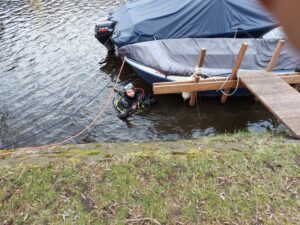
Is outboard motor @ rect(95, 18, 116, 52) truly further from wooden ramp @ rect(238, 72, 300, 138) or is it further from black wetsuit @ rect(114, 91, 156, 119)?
wooden ramp @ rect(238, 72, 300, 138)

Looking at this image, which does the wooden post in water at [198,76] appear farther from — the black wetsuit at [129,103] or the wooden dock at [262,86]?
the black wetsuit at [129,103]

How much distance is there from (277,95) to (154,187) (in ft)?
17.5

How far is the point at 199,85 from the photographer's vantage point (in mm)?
8844

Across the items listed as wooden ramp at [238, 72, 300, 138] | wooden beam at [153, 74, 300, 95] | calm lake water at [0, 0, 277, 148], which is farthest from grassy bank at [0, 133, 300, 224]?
calm lake water at [0, 0, 277, 148]

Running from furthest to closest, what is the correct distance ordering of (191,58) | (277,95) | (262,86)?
(191,58) → (262,86) → (277,95)

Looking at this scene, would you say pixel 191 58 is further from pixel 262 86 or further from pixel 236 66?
pixel 262 86

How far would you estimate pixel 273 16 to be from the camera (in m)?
0.73

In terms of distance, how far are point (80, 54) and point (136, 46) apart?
4573 millimetres

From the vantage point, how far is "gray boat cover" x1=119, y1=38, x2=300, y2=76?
386 inches

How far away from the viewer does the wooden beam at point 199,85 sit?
8.41m

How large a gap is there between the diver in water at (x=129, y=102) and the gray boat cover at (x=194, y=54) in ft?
3.49

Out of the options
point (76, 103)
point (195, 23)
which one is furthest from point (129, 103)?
point (195, 23)

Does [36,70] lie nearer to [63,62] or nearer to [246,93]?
[63,62]

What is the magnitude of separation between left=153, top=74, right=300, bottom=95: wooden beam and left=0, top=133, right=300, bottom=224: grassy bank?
3880 mm
